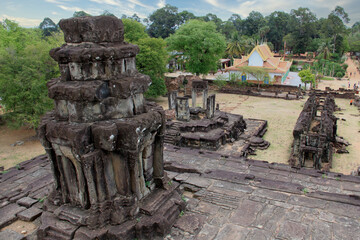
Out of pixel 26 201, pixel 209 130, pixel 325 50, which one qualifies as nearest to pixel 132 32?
pixel 209 130

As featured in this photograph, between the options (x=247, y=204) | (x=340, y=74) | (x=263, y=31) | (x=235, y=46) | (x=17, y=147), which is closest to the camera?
(x=247, y=204)

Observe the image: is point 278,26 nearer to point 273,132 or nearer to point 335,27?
point 335,27

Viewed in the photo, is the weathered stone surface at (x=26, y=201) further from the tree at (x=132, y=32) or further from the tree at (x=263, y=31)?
the tree at (x=263, y=31)

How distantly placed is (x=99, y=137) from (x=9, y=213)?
3282 mm

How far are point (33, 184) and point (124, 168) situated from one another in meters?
4.13

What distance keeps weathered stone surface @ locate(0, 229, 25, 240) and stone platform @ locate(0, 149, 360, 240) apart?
2 cm

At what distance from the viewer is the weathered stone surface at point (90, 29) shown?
5168 millimetres

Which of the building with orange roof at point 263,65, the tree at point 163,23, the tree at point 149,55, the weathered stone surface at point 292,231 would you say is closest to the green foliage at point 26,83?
the tree at point 149,55

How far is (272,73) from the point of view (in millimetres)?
34844

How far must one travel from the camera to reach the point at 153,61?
80.1ft

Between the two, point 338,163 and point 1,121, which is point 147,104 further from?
point 1,121

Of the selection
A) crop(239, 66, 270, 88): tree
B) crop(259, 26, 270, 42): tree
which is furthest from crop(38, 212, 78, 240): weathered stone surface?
crop(259, 26, 270, 42): tree

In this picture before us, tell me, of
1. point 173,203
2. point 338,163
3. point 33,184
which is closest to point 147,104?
point 173,203

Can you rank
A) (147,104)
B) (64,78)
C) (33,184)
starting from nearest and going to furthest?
(64,78)
(147,104)
(33,184)
